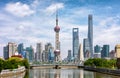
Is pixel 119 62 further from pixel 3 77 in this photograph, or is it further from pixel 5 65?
pixel 3 77

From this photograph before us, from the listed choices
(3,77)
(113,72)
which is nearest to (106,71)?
(113,72)

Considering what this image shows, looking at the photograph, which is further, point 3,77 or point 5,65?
point 5,65

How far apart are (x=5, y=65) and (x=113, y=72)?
1735 inches

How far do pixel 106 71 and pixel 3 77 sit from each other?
63259 mm

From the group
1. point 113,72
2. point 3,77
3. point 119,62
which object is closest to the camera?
point 3,77

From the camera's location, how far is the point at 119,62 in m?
160

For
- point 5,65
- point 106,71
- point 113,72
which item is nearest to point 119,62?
point 106,71

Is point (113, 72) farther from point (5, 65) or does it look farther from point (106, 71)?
point (5, 65)

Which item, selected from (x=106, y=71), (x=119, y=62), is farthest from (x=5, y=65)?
(x=119, y=62)

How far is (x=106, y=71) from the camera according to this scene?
145625mm

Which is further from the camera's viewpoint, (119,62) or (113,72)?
(119,62)

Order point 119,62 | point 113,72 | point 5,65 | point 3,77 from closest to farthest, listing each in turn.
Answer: point 3,77 < point 113,72 < point 5,65 < point 119,62

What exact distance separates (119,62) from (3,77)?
8003 cm

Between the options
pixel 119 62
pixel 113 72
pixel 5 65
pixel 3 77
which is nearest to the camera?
pixel 3 77
